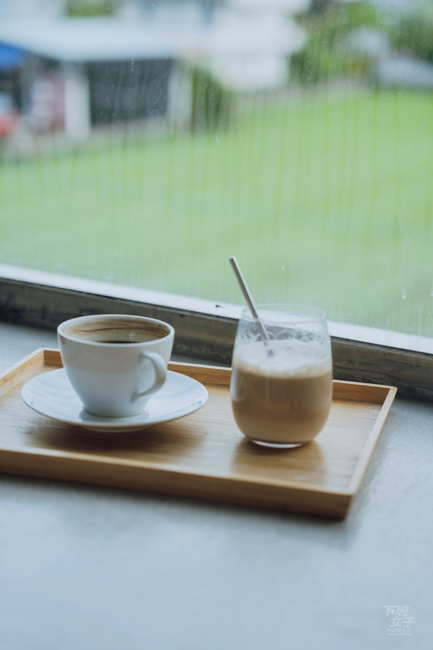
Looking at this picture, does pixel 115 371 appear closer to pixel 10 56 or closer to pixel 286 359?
pixel 286 359

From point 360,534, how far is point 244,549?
9 centimetres

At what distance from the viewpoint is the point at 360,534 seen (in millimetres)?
494

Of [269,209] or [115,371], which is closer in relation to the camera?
[115,371]

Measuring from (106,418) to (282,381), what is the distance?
0.17 m

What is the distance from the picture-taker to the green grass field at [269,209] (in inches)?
30.2

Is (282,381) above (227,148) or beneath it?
beneath

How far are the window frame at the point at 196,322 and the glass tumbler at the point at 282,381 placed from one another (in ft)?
0.72

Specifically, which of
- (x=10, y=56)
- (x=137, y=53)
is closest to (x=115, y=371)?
(x=137, y=53)

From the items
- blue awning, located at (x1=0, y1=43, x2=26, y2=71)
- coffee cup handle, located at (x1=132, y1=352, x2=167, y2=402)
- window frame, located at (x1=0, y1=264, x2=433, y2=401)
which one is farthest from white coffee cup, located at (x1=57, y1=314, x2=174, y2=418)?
blue awning, located at (x1=0, y1=43, x2=26, y2=71)

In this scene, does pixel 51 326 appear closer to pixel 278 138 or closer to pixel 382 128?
pixel 278 138

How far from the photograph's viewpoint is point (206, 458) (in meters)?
0.57

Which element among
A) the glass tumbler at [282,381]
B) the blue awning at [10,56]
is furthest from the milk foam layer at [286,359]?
the blue awning at [10,56]

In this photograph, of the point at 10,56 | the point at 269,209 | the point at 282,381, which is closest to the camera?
the point at 282,381

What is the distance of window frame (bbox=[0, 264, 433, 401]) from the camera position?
77 cm
